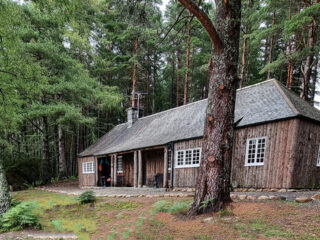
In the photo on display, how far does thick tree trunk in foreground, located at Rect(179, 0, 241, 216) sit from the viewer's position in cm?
433

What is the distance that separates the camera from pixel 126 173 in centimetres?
1560

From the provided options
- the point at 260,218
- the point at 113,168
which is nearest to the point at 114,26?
the point at 113,168

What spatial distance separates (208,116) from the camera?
463 cm

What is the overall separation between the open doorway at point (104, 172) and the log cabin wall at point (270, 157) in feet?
35.8

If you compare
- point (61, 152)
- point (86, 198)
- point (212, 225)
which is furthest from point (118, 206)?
point (61, 152)

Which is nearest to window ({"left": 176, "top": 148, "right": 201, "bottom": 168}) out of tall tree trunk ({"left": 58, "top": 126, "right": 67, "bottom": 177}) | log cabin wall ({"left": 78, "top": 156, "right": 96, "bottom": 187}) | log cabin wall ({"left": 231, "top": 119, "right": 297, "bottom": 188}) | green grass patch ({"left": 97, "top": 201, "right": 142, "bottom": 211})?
log cabin wall ({"left": 231, "top": 119, "right": 297, "bottom": 188})

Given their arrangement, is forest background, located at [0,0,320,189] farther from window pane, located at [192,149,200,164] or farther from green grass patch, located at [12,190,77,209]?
window pane, located at [192,149,200,164]

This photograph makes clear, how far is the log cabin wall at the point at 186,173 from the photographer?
10172 millimetres

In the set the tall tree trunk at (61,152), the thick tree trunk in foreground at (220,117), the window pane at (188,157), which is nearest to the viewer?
the thick tree trunk in foreground at (220,117)

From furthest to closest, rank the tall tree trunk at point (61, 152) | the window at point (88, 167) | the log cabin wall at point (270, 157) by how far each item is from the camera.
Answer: the tall tree trunk at point (61, 152), the window at point (88, 167), the log cabin wall at point (270, 157)

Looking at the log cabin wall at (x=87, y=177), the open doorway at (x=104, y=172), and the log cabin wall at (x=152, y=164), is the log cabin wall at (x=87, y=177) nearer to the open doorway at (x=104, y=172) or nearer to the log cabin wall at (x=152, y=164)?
the open doorway at (x=104, y=172)

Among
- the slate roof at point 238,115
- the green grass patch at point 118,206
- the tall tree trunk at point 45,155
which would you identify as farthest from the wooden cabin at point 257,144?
the tall tree trunk at point 45,155

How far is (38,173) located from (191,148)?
1417 cm

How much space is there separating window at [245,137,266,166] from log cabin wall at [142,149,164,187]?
19.6 ft
